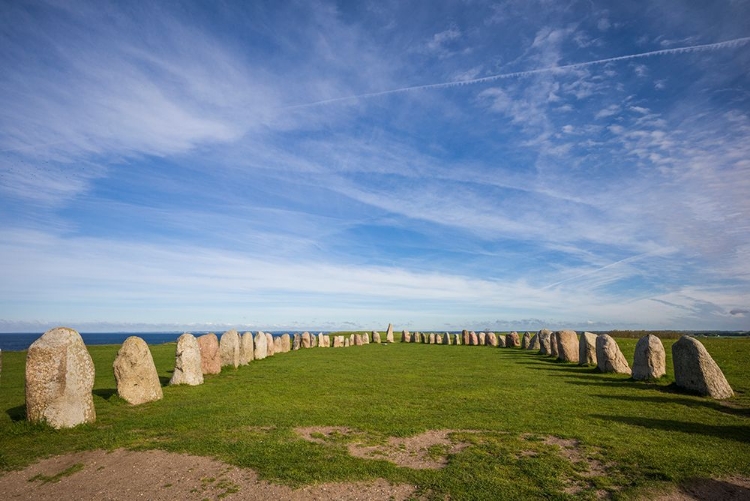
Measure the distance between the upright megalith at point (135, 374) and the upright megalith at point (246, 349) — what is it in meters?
9.75

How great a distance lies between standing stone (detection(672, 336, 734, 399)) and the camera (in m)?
12.5

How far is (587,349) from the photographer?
2077cm

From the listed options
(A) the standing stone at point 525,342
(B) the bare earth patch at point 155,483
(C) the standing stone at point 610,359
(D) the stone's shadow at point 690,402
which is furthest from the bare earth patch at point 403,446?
(A) the standing stone at point 525,342

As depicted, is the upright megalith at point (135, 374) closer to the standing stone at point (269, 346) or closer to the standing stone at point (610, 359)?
the standing stone at point (269, 346)

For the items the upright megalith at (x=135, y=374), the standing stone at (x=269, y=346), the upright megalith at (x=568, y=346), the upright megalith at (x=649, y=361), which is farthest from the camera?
the standing stone at (x=269, y=346)

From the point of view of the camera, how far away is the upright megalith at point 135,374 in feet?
40.5

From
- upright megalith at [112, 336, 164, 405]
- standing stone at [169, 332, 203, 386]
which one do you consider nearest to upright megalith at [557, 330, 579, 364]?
standing stone at [169, 332, 203, 386]

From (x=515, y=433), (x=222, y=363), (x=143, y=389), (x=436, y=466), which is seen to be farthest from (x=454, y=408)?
(x=222, y=363)

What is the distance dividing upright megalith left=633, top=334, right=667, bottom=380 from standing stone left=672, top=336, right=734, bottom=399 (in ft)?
4.65

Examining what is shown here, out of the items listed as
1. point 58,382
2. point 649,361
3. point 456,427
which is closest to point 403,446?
point 456,427

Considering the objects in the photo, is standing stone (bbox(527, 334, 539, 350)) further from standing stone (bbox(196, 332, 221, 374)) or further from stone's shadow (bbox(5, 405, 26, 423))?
stone's shadow (bbox(5, 405, 26, 423))

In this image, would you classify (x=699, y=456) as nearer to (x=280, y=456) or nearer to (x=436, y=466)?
(x=436, y=466)

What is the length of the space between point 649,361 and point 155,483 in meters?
16.0

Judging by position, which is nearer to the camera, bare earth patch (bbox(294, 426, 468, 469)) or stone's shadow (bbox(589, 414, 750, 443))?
bare earth patch (bbox(294, 426, 468, 469))
